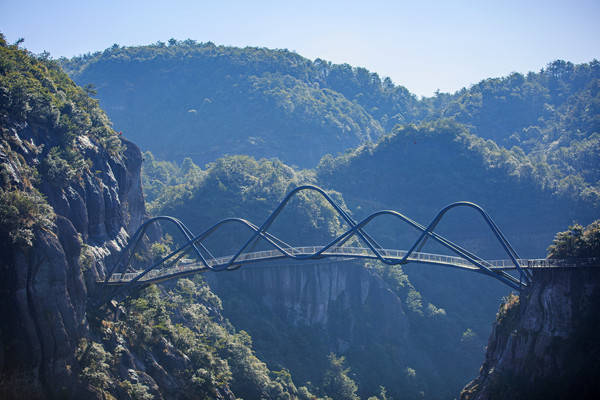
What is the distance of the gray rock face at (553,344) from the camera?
37062mm

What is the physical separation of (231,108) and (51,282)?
471ft

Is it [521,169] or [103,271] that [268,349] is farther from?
[521,169]

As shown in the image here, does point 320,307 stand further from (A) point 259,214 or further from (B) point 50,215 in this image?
(B) point 50,215

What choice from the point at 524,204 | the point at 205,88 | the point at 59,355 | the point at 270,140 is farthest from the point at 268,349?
the point at 205,88

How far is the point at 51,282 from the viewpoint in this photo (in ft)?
119

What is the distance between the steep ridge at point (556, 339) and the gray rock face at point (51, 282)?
3097 cm

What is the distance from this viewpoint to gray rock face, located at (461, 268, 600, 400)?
37.1 meters

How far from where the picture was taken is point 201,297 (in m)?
67.3

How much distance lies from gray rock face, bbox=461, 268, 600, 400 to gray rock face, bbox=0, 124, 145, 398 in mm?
30972

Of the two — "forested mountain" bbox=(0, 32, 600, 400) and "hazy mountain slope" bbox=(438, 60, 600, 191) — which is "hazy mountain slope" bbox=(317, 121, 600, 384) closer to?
"forested mountain" bbox=(0, 32, 600, 400)

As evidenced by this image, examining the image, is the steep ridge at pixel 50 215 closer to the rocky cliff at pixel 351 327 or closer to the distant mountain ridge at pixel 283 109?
the rocky cliff at pixel 351 327

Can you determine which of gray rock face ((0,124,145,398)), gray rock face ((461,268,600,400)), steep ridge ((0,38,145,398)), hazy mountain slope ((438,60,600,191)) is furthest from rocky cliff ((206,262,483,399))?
hazy mountain slope ((438,60,600,191))

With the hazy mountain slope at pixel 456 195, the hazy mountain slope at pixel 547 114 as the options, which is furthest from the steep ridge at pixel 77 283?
the hazy mountain slope at pixel 547 114

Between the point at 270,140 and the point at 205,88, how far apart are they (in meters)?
40.1
